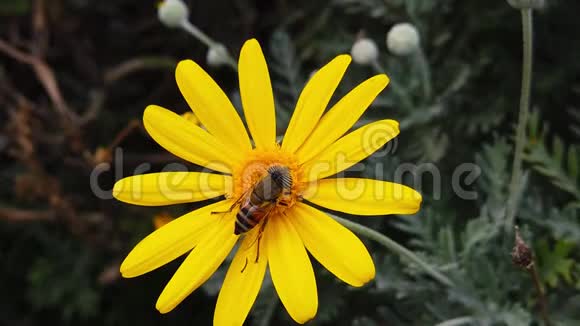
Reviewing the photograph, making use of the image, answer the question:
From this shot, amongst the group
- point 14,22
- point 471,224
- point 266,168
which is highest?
point 14,22

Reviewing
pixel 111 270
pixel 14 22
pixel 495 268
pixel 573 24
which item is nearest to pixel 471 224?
pixel 495 268

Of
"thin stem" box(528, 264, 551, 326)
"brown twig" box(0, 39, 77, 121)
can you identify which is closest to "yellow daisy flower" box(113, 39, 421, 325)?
"thin stem" box(528, 264, 551, 326)

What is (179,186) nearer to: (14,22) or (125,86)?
(125,86)

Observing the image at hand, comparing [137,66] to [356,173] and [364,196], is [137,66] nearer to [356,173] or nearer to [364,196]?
[356,173]

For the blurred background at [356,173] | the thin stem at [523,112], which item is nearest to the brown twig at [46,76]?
the blurred background at [356,173]

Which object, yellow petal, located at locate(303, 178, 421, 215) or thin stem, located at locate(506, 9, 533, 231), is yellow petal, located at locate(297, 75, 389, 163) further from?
thin stem, located at locate(506, 9, 533, 231)

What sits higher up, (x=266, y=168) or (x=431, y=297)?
(x=266, y=168)

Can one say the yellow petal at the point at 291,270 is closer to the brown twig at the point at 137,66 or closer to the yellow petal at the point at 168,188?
the yellow petal at the point at 168,188

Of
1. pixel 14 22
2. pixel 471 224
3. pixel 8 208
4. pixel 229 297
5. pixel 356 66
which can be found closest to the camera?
pixel 229 297
